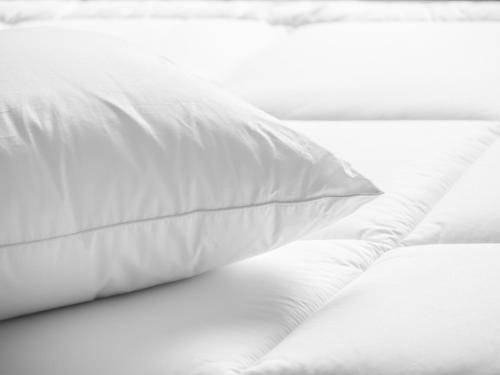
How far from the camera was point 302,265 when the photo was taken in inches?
31.8

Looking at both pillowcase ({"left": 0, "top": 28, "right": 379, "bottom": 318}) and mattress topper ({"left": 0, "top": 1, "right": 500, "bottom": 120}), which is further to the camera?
mattress topper ({"left": 0, "top": 1, "right": 500, "bottom": 120})

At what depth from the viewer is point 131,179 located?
0.71 m

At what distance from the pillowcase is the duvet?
41 mm

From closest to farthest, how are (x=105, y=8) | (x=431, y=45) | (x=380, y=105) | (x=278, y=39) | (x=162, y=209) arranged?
(x=162, y=209), (x=380, y=105), (x=431, y=45), (x=278, y=39), (x=105, y=8)

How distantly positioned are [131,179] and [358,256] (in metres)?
0.26

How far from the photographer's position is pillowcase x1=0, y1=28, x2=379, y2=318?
691 mm

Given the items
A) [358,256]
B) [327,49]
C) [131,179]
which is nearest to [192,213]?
[131,179]

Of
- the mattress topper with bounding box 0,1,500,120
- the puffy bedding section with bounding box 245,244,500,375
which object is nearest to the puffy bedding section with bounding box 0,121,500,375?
the puffy bedding section with bounding box 245,244,500,375

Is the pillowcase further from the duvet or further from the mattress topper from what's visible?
the mattress topper

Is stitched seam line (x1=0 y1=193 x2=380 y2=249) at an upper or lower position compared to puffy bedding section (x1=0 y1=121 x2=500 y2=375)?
upper

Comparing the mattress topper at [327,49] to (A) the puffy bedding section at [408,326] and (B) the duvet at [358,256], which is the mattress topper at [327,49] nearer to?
(B) the duvet at [358,256]

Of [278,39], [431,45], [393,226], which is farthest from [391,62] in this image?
[393,226]

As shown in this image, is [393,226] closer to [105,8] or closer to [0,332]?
[0,332]

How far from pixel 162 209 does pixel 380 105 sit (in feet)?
2.05
